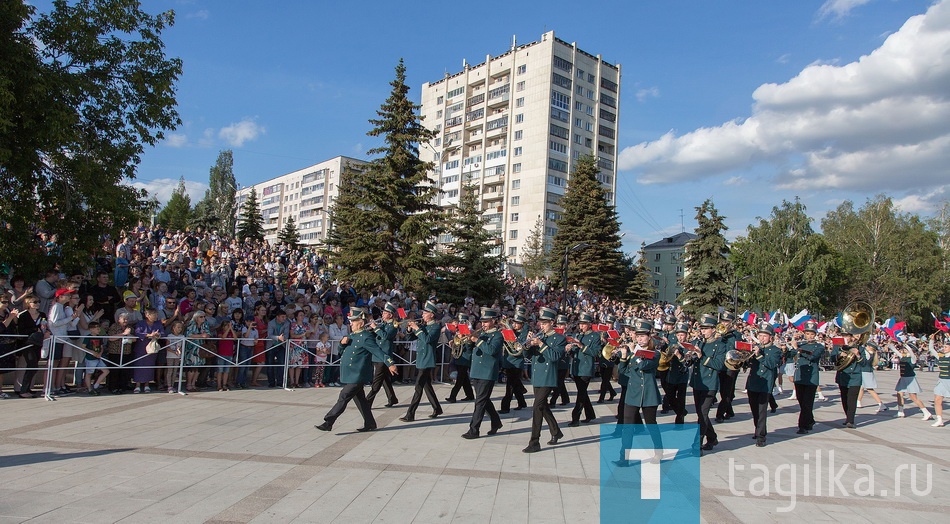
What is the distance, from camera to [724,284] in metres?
45.3

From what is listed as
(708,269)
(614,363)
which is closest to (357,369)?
(614,363)

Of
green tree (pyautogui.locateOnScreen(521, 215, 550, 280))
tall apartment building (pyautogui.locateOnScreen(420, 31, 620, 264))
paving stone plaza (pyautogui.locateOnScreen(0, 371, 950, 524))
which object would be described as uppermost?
tall apartment building (pyautogui.locateOnScreen(420, 31, 620, 264))

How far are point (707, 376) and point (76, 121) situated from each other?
43.8ft

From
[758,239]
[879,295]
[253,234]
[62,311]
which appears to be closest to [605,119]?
[758,239]

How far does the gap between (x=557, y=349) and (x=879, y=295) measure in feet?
199

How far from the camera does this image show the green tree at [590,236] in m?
45.0

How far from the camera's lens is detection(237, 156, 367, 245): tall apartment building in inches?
3917

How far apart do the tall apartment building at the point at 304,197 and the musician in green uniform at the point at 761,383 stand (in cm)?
8459

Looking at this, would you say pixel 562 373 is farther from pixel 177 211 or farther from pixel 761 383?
pixel 177 211

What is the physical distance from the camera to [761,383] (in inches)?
409

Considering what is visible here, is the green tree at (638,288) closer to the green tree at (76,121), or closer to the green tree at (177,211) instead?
the green tree at (76,121)

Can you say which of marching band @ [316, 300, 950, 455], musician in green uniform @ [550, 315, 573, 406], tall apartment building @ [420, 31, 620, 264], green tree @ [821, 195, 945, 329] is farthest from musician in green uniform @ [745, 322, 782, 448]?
tall apartment building @ [420, 31, 620, 264]

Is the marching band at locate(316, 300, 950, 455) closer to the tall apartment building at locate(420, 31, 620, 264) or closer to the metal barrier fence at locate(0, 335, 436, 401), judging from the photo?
the metal barrier fence at locate(0, 335, 436, 401)

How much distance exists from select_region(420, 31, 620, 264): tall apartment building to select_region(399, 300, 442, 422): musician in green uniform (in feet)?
189
